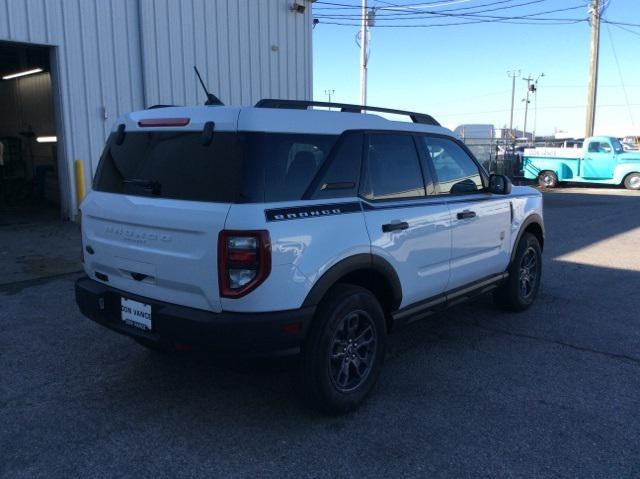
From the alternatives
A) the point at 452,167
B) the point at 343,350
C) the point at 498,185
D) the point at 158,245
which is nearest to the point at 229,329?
the point at 158,245

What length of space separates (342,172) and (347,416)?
5.06ft

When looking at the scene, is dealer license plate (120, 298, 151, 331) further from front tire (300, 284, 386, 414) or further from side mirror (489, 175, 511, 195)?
side mirror (489, 175, 511, 195)

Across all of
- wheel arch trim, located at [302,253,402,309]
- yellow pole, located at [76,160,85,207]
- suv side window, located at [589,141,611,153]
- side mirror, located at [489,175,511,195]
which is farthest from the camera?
suv side window, located at [589,141,611,153]

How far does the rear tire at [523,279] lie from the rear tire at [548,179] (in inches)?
706

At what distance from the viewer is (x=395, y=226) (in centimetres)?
380

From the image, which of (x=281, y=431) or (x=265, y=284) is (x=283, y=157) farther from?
(x=281, y=431)

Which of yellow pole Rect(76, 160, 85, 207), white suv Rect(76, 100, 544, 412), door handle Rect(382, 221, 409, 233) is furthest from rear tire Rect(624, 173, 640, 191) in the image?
door handle Rect(382, 221, 409, 233)

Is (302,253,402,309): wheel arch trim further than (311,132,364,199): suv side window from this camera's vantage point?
No

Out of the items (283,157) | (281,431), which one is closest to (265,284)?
(283,157)

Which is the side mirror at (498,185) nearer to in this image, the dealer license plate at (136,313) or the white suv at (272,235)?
the white suv at (272,235)

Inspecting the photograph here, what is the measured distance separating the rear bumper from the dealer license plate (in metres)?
0.03

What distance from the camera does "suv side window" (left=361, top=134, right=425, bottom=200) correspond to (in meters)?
3.83

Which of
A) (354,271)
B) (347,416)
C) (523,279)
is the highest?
(354,271)

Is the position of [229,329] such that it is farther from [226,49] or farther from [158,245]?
[226,49]
